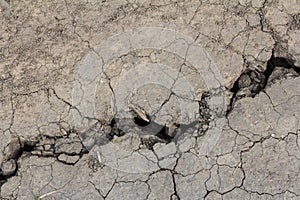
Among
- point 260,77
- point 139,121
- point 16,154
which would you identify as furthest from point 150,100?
point 16,154

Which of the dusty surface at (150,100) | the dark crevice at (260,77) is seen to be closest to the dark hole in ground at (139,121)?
the dusty surface at (150,100)

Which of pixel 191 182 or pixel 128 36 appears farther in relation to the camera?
pixel 128 36

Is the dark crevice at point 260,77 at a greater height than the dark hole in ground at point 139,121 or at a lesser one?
lesser

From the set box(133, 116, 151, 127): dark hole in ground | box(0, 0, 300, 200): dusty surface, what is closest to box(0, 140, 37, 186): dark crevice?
box(0, 0, 300, 200): dusty surface

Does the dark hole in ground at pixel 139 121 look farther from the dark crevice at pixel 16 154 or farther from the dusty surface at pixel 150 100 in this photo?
the dark crevice at pixel 16 154

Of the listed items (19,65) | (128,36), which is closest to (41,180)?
(19,65)

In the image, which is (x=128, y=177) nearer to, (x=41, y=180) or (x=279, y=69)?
(x=41, y=180)

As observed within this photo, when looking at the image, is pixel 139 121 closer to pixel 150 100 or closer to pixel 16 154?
pixel 150 100

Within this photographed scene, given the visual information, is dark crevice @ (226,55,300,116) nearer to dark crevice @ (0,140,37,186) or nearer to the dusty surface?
the dusty surface
